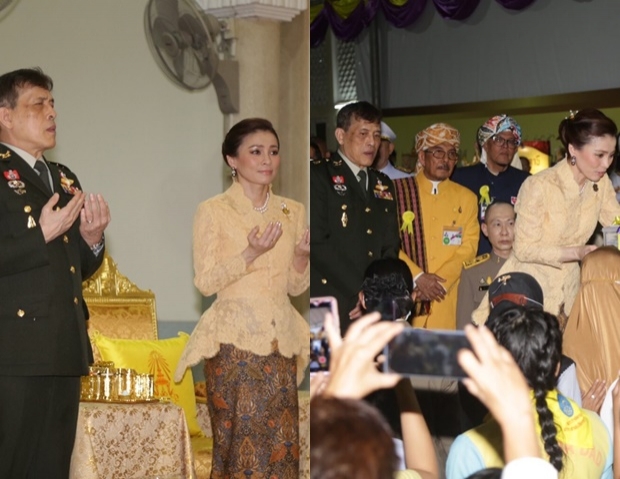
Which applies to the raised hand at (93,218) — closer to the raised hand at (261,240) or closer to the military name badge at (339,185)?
the raised hand at (261,240)

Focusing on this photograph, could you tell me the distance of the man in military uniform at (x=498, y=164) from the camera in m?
0.78

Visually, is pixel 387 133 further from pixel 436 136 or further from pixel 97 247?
pixel 97 247

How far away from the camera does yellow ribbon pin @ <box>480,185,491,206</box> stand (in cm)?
81

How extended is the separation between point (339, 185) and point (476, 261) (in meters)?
0.17

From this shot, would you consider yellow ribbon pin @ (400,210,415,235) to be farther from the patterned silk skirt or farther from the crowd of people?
the patterned silk skirt

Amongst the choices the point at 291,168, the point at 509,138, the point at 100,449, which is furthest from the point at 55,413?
the point at 509,138

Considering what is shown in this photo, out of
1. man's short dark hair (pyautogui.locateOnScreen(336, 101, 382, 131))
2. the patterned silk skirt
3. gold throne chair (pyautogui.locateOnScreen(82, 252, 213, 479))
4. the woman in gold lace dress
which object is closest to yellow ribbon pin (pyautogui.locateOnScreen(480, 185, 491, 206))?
man's short dark hair (pyautogui.locateOnScreen(336, 101, 382, 131))

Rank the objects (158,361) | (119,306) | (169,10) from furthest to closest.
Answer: (119,306), (158,361), (169,10)

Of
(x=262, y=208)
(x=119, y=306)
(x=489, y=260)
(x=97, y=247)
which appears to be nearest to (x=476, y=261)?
(x=489, y=260)

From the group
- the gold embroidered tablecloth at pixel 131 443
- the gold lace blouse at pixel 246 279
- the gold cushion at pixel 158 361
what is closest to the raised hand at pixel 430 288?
the gold lace blouse at pixel 246 279

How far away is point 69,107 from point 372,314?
3.22 meters

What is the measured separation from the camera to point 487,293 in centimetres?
78

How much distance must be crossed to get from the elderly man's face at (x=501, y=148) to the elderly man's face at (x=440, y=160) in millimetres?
39

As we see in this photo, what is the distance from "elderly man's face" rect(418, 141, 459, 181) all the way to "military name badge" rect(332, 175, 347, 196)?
0.09m
